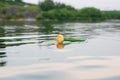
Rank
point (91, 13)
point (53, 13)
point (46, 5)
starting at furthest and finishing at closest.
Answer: point (91, 13) < point (46, 5) < point (53, 13)

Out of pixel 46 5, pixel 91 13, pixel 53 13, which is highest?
pixel 46 5

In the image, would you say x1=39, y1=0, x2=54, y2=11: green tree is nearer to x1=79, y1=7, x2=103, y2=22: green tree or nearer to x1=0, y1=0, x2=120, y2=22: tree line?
x1=0, y1=0, x2=120, y2=22: tree line

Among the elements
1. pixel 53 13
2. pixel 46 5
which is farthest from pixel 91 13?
pixel 53 13

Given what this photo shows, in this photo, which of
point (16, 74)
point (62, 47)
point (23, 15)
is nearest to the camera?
point (16, 74)

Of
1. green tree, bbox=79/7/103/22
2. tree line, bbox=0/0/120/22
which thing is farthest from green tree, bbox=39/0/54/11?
green tree, bbox=79/7/103/22

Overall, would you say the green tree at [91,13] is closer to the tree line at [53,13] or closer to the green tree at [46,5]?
the tree line at [53,13]

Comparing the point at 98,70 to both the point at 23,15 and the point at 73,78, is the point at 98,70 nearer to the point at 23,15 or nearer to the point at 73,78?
the point at 73,78

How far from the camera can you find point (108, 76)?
15.3 meters

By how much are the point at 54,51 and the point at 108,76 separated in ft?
30.9

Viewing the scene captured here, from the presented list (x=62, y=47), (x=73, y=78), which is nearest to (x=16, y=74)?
(x=73, y=78)

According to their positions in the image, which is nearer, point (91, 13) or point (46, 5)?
point (46, 5)

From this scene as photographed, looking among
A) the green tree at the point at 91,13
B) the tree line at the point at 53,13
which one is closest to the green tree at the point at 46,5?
the tree line at the point at 53,13

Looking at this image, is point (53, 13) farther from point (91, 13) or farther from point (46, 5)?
point (91, 13)

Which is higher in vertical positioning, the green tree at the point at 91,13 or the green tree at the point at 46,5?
the green tree at the point at 46,5
